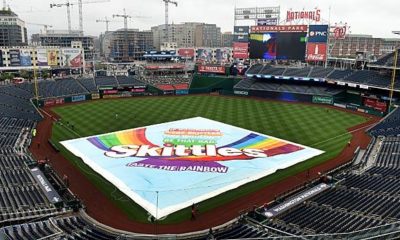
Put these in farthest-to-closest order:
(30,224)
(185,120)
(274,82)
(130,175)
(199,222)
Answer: (274,82), (185,120), (130,175), (199,222), (30,224)

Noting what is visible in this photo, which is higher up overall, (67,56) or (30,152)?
(67,56)

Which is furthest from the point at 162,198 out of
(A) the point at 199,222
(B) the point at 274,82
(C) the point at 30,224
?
(B) the point at 274,82

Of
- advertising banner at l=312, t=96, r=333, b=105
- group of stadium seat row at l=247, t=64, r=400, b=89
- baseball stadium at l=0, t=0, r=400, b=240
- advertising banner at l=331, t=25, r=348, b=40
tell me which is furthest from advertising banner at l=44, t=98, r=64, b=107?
advertising banner at l=331, t=25, r=348, b=40

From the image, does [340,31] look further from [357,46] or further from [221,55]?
[357,46]

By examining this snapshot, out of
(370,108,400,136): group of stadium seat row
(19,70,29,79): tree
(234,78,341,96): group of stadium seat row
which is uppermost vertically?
(19,70,29,79): tree

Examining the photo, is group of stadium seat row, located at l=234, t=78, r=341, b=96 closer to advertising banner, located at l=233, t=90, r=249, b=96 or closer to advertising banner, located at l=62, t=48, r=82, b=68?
advertising banner, located at l=233, t=90, r=249, b=96

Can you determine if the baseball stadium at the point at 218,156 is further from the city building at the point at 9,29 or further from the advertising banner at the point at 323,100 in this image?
the city building at the point at 9,29

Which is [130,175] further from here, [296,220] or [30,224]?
[296,220]
